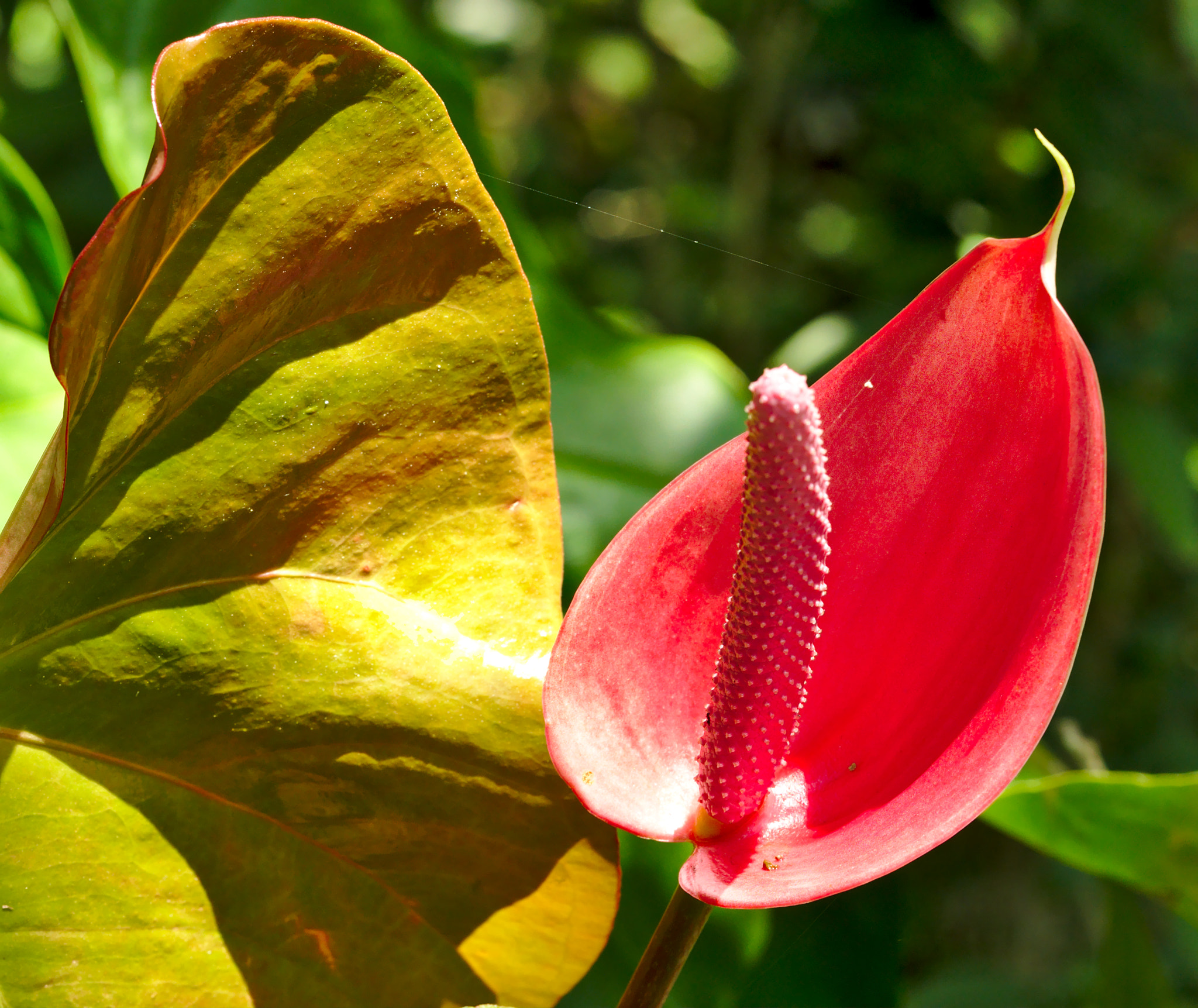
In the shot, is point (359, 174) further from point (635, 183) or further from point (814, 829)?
point (635, 183)

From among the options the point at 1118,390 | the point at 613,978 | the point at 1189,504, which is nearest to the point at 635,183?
the point at 1118,390

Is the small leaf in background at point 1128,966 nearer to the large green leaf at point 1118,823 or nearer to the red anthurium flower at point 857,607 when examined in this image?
the large green leaf at point 1118,823

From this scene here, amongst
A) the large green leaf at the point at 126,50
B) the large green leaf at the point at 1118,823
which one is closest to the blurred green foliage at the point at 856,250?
the large green leaf at the point at 126,50

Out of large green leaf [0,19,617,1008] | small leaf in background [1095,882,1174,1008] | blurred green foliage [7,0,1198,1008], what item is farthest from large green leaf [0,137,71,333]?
small leaf in background [1095,882,1174,1008]

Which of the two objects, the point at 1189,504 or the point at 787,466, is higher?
the point at 787,466

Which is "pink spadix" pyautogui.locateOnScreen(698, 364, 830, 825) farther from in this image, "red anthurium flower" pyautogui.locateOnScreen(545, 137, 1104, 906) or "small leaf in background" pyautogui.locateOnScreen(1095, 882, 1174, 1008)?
"small leaf in background" pyautogui.locateOnScreen(1095, 882, 1174, 1008)

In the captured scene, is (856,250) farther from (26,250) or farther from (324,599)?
(324,599)

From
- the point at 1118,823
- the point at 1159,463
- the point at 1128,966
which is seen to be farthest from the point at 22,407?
the point at 1159,463
